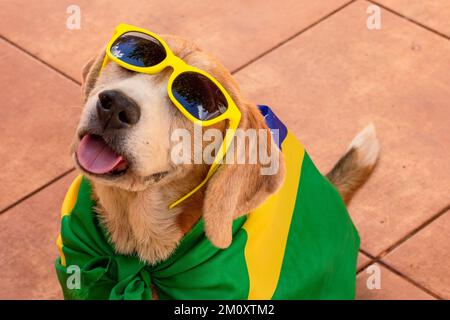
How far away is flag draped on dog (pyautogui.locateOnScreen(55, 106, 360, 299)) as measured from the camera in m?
4.09

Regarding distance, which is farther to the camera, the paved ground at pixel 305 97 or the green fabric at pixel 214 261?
the paved ground at pixel 305 97

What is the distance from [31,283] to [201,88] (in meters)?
1.73

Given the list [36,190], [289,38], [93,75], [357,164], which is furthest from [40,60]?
[357,164]

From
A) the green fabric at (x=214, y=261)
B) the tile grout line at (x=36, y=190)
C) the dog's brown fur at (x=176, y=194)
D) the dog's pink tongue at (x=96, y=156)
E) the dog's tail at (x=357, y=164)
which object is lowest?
the tile grout line at (x=36, y=190)

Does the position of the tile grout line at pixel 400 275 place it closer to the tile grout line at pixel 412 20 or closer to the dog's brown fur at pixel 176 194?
the dog's brown fur at pixel 176 194

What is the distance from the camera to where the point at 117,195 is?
412 cm

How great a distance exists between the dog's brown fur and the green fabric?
69 mm

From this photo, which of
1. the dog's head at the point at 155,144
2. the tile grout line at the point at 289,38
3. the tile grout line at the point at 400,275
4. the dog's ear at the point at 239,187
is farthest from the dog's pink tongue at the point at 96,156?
the tile grout line at the point at 289,38

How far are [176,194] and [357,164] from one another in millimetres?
1297

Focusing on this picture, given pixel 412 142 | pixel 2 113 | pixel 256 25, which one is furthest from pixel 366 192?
pixel 2 113

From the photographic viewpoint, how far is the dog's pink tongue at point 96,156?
378 cm

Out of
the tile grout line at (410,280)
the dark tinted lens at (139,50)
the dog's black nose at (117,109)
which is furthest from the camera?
the tile grout line at (410,280)

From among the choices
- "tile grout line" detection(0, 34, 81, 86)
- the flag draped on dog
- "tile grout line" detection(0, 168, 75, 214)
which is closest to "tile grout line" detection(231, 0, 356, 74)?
"tile grout line" detection(0, 34, 81, 86)

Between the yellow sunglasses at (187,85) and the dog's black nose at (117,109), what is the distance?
208 millimetres
